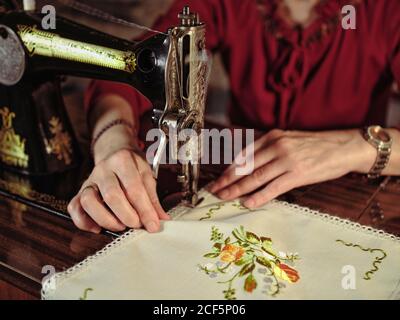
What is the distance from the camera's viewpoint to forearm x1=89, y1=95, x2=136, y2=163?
0.96 metres

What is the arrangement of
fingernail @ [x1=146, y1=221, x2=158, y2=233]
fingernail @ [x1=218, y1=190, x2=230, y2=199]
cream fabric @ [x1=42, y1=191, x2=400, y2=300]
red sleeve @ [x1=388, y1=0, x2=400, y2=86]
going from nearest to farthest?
cream fabric @ [x1=42, y1=191, x2=400, y2=300], fingernail @ [x1=146, y1=221, x2=158, y2=233], fingernail @ [x1=218, y1=190, x2=230, y2=199], red sleeve @ [x1=388, y1=0, x2=400, y2=86]

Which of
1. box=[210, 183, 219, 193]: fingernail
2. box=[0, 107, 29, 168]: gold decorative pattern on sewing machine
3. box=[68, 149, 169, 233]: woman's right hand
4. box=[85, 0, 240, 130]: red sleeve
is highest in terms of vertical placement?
box=[85, 0, 240, 130]: red sleeve

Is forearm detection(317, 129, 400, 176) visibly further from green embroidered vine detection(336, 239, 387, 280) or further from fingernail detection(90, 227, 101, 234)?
fingernail detection(90, 227, 101, 234)

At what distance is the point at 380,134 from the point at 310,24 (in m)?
0.42

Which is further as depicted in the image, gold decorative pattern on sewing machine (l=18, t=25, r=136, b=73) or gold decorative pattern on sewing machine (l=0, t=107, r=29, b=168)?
gold decorative pattern on sewing machine (l=0, t=107, r=29, b=168)

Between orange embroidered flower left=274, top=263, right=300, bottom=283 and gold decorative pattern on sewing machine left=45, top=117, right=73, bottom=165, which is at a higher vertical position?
gold decorative pattern on sewing machine left=45, top=117, right=73, bottom=165

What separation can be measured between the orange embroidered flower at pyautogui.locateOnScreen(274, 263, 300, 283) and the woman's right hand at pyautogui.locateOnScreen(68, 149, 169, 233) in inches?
7.9

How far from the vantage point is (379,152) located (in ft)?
3.26

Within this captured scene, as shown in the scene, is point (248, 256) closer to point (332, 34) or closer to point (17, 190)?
point (17, 190)

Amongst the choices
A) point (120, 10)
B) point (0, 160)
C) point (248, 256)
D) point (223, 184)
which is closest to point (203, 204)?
point (223, 184)

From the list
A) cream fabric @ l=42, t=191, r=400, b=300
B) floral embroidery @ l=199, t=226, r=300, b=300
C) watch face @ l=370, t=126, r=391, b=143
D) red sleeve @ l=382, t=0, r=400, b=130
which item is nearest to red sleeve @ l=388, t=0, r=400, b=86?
red sleeve @ l=382, t=0, r=400, b=130

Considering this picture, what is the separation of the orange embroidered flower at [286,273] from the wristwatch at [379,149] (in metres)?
0.37

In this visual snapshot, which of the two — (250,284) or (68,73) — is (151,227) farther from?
(68,73)

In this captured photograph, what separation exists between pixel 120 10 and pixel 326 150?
228 cm
